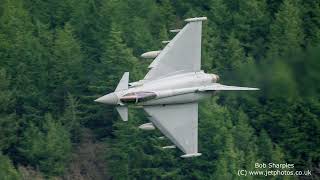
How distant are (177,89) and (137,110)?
1678 cm

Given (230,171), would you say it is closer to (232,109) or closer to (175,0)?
(232,109)

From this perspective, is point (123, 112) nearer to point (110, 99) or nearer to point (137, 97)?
point (137, 97)

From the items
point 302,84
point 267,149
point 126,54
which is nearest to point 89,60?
point 126,54

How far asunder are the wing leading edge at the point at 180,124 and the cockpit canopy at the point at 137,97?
234 cm

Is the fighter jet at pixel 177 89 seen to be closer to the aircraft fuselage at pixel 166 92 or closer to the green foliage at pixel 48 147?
the aircraft fuselage at pixel 166 92

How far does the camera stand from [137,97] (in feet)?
257

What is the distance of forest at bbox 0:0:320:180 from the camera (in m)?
95.2

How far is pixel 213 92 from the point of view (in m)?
82.0

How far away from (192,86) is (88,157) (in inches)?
834

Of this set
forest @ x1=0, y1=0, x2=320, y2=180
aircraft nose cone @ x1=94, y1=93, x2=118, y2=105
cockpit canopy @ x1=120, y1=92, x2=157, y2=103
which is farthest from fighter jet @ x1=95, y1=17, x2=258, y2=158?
forest @ x1=0, y1=0, x2=320, y2=180

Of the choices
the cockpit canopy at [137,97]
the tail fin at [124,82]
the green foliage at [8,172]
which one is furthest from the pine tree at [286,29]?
the tail fin at [124,82]

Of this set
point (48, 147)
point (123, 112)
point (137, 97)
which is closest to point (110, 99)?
point (123, 112)

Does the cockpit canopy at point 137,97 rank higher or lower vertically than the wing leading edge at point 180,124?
higher

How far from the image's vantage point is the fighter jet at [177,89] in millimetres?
79500
